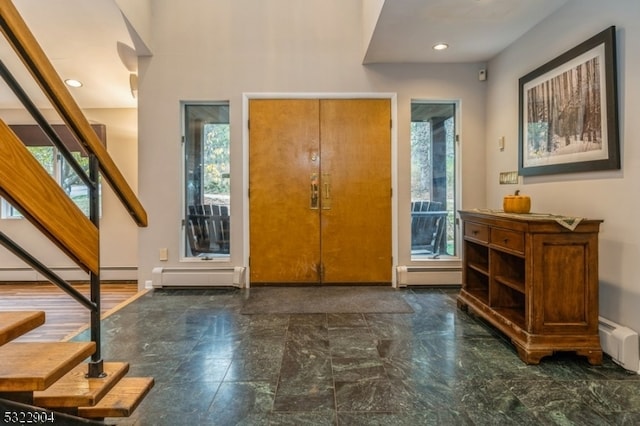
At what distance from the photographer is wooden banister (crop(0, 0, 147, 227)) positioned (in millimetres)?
1101

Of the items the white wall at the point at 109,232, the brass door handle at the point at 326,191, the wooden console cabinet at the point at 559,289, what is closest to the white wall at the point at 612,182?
the wooden console cabinet at the point at 559,289

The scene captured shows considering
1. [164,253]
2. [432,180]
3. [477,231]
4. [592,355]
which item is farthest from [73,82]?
[592,355]

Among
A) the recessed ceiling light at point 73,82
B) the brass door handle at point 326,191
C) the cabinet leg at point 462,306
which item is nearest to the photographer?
the cabinet leg at point 462,306

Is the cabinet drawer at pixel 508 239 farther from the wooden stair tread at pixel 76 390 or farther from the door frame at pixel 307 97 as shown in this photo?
the wooden stair tread at pixel 76 390

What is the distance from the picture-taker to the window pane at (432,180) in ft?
13.4

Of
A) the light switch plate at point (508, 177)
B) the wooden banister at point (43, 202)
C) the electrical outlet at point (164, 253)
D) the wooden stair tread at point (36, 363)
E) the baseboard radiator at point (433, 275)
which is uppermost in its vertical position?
the light switch plate at point (508, 177)

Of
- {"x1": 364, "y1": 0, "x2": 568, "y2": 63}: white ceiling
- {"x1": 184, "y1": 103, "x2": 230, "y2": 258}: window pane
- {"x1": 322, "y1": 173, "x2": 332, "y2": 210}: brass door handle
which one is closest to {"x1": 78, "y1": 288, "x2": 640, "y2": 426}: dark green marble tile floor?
{"x1": 184, "y1": 103, "x2": 230, "y2": 258}: window pane

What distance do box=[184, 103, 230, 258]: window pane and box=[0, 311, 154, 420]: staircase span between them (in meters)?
2.56

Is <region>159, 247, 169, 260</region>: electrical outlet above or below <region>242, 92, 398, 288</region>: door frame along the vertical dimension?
below

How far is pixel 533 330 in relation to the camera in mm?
2219

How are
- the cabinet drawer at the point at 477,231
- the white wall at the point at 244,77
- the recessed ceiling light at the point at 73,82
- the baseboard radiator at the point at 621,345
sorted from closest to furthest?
the baseboard radiator at the point at 621,345
the cabinet drawer at the point at 477,231
the white wall at the point at 244,77
the recessed ceiling light at the point at 73,82

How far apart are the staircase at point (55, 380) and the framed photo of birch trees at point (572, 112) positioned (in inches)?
117

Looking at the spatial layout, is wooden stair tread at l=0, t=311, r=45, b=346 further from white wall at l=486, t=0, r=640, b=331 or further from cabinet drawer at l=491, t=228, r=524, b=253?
white wall at l=486, t=0, r=640, b=331

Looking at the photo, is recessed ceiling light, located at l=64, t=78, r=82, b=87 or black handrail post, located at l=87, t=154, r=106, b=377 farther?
recessed ceiling light, located at l=64, t=78, r=82, b=87
